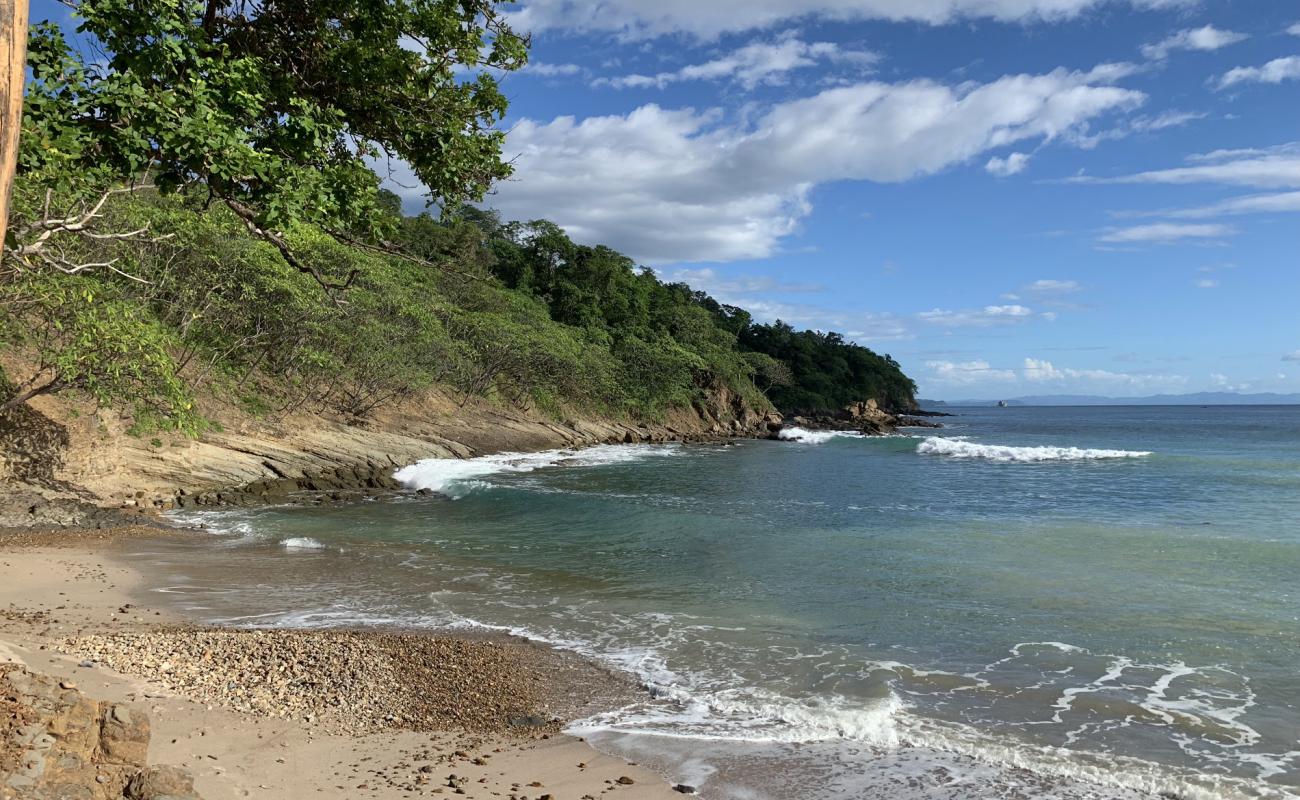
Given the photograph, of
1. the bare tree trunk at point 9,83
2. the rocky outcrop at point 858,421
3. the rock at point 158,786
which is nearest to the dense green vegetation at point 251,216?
the bare tree trunk at point 9,83

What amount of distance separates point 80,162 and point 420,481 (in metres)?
20.5

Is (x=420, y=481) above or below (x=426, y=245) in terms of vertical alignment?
below

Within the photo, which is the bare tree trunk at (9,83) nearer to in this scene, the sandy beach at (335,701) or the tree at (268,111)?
the tree at (268,111)

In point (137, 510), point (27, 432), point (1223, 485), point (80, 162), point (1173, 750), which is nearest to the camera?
point (80, 162)

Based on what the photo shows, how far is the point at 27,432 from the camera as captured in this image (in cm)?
1603

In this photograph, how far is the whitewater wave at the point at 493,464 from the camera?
997 inches

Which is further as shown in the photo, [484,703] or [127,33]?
[484,703]

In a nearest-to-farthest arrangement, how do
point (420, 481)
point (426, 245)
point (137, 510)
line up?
point (137, 510), point (420, 481), point (426, 245)

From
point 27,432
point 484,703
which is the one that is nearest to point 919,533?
point 484,703

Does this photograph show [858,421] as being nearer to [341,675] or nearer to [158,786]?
[341,675]

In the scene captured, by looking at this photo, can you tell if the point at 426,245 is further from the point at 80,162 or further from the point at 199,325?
the point at 80,162

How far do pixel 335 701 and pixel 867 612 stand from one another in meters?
7.19

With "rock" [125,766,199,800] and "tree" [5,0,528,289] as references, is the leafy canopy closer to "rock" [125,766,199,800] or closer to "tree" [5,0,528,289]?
"tree" [5,0,528,289]

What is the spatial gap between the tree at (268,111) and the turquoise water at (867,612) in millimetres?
5045
